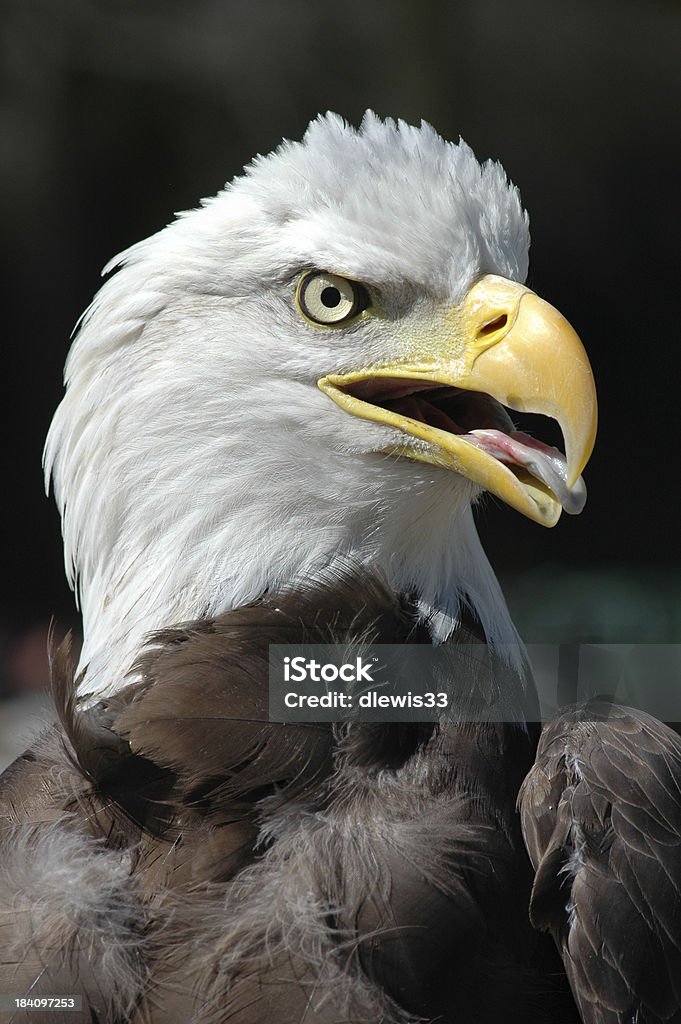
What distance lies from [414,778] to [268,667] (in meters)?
0.27

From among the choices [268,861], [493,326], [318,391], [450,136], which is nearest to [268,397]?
[318,391]

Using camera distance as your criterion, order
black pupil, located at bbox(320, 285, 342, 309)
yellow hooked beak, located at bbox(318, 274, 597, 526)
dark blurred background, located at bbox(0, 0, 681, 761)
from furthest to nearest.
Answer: dark blurred background, located at bbox(0, 0, 681, 761) → black pupil, located at bbox(320, 285, 342, 309) → yellow hooked beak, located at bbox(318, 274, 597, 526)

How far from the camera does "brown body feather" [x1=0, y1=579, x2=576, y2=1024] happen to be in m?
1.48

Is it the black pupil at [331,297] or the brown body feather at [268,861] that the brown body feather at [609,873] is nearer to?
the brown body feather at [268,861]

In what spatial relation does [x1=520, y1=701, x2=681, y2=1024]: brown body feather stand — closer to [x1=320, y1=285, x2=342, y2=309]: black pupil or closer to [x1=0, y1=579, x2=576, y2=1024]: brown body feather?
[x1=0, y1=579, x2=576, y2=1024]: brown body feather

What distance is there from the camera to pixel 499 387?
145 centimetres

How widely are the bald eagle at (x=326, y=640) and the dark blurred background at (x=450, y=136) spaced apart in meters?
0.17

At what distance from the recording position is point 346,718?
158 centimetres

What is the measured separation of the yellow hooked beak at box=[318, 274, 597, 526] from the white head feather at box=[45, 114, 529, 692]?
1.3 inches

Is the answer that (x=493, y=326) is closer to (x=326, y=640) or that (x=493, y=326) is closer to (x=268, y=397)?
(x=268, y=397)

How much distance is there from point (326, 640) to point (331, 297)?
51 centimetres

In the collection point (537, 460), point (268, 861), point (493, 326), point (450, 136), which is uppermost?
point (450, 136)

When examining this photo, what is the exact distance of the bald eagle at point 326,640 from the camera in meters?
1.48

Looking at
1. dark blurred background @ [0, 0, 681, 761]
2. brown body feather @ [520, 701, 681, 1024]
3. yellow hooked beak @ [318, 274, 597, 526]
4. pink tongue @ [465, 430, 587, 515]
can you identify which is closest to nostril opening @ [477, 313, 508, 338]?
yellow hooked beak @ [318, 274, 597, 526]
